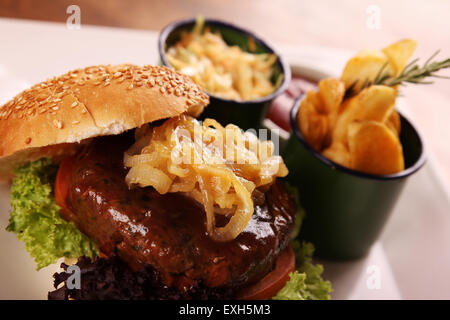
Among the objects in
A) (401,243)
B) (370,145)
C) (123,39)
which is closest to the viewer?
(370,145)

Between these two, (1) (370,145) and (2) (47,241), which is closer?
(2) (47,241)

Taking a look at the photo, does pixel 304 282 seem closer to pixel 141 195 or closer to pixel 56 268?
pixel 141 195

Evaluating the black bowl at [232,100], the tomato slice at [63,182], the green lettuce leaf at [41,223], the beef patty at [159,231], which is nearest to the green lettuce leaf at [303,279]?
the beef patty at [159,231]

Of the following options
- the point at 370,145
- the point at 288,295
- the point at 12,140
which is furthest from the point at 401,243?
the point at 12,140

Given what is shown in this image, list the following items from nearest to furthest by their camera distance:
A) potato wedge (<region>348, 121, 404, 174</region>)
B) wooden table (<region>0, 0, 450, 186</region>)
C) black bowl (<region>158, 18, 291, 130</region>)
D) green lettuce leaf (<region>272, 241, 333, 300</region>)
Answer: green lettuce leaf (<region>272, 241, 333, 300</region>) → potato wedge (<region>348, 121, 404, 174</region>) → black bowl (<region>158, 18, 291, 130</region>) → wooden table (<region>0, 0, 450, 186</region>)

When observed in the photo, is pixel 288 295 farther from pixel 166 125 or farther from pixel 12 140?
pixel 12 140

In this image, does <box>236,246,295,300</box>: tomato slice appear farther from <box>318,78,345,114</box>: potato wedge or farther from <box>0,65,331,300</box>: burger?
<box>318,78,345,114</box>: potato wedge

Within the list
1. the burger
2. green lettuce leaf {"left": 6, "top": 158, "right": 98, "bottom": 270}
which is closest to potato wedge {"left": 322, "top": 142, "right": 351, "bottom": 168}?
the burger
